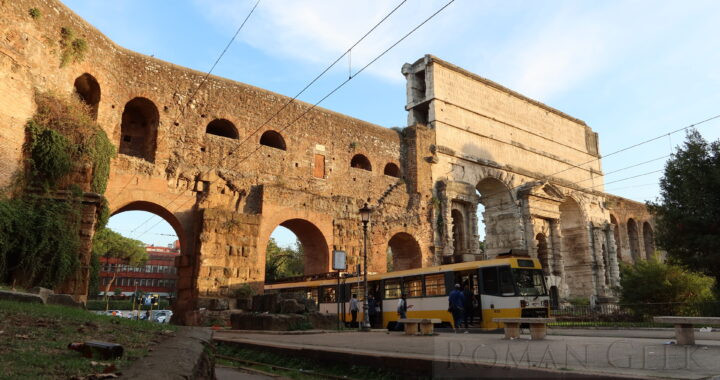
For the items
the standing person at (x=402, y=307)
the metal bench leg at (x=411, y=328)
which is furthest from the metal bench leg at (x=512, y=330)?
the standing person at (x=402, y=307)

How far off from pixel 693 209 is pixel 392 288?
12.7m

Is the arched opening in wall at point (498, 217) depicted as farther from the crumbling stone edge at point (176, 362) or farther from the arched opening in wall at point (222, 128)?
the crumbling stone edge at point (176, 362)

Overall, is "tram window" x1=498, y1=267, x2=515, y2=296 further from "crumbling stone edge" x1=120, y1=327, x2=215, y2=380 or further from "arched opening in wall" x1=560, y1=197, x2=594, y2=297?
"arched opening in wall" x1=560, y1=197, x2=594, y2=297

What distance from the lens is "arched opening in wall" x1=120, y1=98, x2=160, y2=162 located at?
16234 millimetres

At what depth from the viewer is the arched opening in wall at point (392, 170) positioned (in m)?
22.9

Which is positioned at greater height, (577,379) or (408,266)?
(408,266)

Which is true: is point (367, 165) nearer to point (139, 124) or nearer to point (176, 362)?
point (139, 124)

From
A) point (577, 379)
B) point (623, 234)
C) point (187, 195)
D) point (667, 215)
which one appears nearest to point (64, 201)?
point (187, 195)

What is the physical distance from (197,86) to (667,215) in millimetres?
19326

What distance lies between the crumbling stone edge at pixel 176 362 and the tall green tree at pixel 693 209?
62.3 ft

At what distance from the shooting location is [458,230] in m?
24.9

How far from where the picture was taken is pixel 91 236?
41.1 feet

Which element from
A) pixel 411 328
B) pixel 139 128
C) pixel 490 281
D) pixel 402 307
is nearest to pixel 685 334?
pixel 411 328

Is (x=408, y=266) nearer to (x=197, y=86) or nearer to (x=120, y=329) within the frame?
(x=197, y=86)
